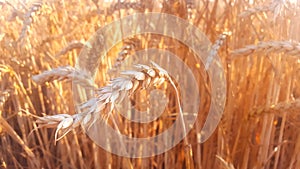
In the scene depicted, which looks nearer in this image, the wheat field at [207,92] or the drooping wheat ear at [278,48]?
the drooping wheat ear at [278,48]

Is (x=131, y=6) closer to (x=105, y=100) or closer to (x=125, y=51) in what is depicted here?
(x=125, y=51)

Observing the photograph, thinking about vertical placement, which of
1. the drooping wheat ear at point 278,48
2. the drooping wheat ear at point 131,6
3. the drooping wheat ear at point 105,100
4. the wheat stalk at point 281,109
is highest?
the drooping wheat ear at point 131,6

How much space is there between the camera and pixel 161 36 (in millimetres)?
1062

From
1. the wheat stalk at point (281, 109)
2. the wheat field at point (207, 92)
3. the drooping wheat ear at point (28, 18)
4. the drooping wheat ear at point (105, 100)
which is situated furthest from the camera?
the wheat field at point (207, 92)

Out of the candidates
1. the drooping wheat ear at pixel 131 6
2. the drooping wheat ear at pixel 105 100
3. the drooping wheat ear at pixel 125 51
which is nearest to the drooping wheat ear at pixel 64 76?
the drooping wheat ear at pixel 125 51

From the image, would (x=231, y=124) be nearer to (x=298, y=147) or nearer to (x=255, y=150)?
(x=255, y=150)

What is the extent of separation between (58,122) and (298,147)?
25.6 inches

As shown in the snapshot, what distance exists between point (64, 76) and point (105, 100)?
0.30 metres

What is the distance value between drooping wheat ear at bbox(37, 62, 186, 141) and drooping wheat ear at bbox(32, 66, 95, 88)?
228 mm

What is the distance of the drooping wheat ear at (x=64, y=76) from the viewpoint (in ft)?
2.31

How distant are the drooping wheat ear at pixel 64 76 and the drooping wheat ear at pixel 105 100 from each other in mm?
228

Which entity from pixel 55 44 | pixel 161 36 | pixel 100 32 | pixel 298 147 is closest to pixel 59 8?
pixel 55 44

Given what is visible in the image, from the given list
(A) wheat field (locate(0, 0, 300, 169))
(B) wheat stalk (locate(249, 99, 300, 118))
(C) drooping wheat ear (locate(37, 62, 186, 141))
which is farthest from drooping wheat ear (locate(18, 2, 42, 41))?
(B) wheat stalk (locate(249, 99, 300, 118))

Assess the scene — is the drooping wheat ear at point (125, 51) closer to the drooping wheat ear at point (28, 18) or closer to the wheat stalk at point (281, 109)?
the drooping wheat ear at point (28, 18)
